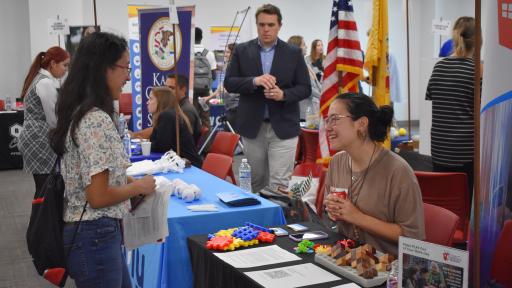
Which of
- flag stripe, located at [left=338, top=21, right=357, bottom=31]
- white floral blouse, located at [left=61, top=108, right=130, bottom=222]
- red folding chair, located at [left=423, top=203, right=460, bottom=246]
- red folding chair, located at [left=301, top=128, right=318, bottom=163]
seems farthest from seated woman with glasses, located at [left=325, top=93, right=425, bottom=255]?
red folding chair, located at [left=301, top=128, right=318, bottom=163]

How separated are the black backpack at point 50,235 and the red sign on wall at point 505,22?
1.44 m

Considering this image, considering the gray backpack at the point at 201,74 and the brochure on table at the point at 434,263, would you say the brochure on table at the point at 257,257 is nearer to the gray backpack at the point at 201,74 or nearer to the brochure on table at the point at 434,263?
the brochure on table at the point at 434,263

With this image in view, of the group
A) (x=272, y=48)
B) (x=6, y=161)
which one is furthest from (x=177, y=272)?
(x=6, y=161)

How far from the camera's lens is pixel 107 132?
1.84 m

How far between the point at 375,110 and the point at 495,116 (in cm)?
55

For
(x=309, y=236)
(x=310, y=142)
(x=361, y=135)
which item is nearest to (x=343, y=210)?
(x=309, y=236)

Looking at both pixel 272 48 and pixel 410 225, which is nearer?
pixel 410 225

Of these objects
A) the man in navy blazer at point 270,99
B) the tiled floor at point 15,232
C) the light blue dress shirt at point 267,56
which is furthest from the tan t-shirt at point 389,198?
the tiled floor at point 15,232

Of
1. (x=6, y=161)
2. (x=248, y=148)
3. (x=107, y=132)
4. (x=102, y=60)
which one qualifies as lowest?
(x=6, y=161)

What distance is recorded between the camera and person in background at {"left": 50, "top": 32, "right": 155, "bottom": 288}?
1824 mm

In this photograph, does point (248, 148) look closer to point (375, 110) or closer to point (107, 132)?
point (375, 110)

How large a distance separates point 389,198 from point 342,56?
7.03ft

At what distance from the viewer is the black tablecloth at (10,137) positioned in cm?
779

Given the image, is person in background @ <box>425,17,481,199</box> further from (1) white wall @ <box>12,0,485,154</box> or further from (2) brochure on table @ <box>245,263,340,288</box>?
(1) white wall @ <box>12,0,485,154</box>
